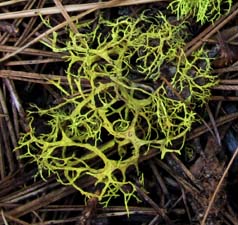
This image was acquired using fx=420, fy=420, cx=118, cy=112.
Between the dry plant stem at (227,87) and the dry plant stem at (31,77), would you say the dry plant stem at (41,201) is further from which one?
the dry plant stem at (227,87)

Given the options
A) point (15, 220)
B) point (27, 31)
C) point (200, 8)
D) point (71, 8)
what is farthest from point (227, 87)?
point (15, 220)

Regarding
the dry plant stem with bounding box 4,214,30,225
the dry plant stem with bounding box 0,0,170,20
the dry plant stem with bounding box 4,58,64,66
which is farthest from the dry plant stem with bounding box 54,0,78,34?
the dry plant stem with bounding box 4,214,30,225

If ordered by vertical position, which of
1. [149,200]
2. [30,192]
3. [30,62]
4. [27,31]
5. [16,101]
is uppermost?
[27,31]

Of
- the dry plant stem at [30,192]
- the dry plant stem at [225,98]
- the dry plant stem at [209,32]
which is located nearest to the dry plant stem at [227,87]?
the dry plant stem at [225,98]

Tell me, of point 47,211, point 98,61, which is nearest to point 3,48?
point 98,61

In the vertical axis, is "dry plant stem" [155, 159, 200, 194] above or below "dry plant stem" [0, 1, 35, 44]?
below

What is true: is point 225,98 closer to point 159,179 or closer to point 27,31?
point 159,179

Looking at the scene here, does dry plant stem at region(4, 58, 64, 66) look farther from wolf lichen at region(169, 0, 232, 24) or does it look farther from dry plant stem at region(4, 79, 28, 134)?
wolf lichen at region(169, 0, 232, 24)
